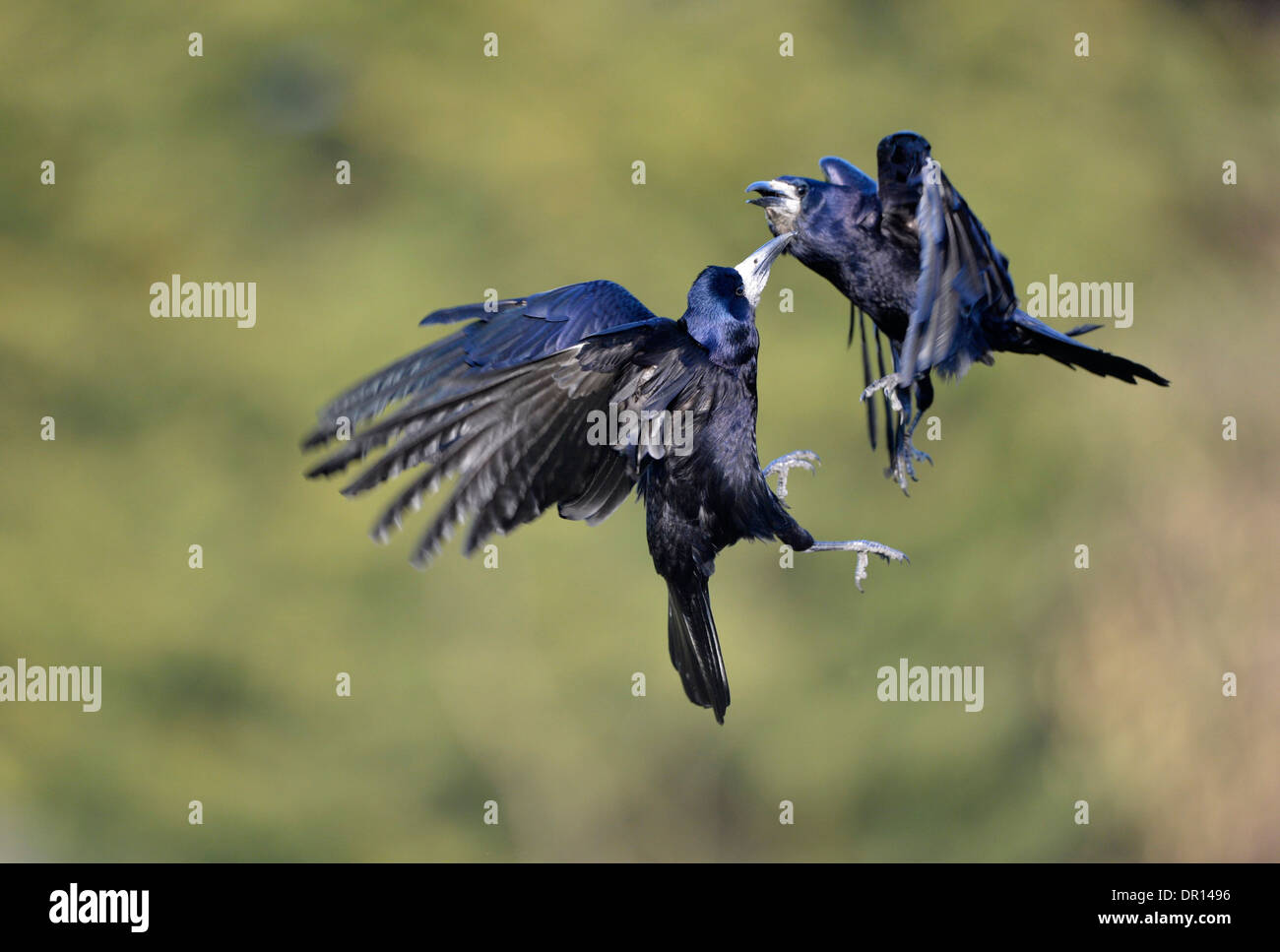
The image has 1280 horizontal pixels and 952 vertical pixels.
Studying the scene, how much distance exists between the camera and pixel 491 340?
2.87 m

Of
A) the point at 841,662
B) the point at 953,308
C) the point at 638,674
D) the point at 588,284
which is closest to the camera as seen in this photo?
the point at 953,308

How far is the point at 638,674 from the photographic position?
6.75 m

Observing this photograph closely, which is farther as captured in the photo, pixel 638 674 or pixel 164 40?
pixel 164 40

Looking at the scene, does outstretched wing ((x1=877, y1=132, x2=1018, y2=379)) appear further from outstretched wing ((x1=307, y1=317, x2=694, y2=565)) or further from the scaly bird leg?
outstretched wing ((x1=307, y1=317, x2=694, y2=565))

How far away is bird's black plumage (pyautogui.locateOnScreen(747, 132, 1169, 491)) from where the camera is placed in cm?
246

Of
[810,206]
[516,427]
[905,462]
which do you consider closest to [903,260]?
[810,206]

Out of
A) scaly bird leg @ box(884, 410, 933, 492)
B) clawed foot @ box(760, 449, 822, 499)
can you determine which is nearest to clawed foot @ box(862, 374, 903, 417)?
scaly bird leg @ box(884, 410, 933, 492)

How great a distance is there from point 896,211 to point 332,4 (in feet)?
19.0

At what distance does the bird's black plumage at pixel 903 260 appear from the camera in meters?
2.46

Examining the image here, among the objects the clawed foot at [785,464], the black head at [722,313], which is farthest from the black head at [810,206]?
the clawed foot at [785,464]

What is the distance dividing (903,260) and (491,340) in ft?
3.01

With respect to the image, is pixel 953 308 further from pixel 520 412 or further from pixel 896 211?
pixel 520 412

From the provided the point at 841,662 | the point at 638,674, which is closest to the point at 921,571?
the point at 841,662

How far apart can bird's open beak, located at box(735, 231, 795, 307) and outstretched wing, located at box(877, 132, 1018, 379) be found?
0.74 ft
